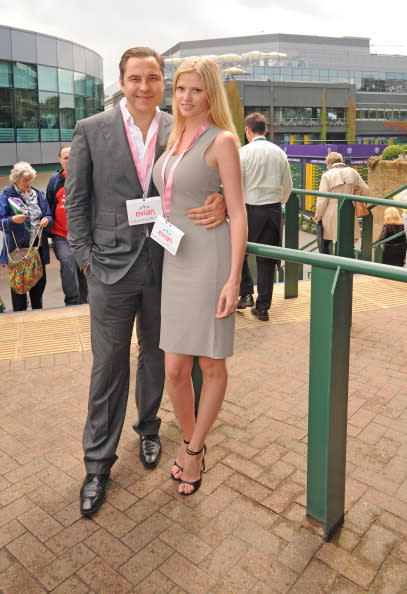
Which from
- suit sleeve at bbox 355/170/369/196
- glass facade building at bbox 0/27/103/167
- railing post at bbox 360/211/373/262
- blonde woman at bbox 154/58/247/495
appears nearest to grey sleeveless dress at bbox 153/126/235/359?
blonde woman at bbox 154/58/247/495

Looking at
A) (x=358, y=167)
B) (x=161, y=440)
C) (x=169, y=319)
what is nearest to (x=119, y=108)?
(x=169, y=319)

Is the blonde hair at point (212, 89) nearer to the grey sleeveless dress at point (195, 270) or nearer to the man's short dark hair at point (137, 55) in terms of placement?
the grey sleeveless dress at point (195, 270)

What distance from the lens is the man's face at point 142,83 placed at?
8.46 ft

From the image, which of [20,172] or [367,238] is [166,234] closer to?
[20,172]

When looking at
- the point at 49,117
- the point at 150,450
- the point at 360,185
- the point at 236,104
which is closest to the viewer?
the point at 150,450

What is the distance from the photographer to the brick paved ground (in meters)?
2.26

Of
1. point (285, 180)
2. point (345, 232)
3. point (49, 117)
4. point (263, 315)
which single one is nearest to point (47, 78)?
point (49, 117)

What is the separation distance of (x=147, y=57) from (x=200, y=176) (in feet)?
2.11

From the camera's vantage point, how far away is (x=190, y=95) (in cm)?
242

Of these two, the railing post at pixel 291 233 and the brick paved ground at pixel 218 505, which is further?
the railing post at pixel 291 233

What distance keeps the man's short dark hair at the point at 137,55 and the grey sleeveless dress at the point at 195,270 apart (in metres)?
0.45

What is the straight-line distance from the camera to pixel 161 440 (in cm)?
329

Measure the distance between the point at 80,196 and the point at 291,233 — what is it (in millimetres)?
3788

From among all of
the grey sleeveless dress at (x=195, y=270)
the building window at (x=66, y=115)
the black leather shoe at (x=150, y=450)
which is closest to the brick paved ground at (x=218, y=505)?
the black leather shoe at (x=150, y=450)
